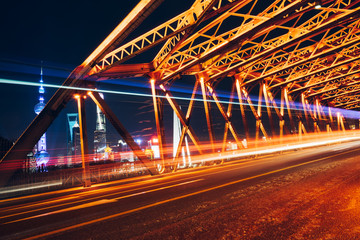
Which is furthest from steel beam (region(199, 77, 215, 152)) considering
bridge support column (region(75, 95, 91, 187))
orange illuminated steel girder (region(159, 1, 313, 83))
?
bridge support column (region(75, 95, 91, 187))

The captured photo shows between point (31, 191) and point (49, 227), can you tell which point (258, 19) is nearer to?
point (49, 227)

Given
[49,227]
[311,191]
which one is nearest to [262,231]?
[311,191]

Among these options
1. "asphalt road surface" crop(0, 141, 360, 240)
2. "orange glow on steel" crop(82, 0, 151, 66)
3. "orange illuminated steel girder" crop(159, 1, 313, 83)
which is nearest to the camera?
"asphalt road surface" crop(0, 141, 360, 240)

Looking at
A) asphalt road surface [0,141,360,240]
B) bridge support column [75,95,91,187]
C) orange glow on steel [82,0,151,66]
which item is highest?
orange glow on steel [82,0,151,66]

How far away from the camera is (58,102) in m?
11.3

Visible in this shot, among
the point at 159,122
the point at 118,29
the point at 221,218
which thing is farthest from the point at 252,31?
the point at 221,218

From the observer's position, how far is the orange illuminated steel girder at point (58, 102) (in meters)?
7.91

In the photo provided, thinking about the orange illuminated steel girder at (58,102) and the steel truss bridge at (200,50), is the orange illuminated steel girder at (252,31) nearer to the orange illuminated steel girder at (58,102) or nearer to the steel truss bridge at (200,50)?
the steel truss bridge at (200,50)

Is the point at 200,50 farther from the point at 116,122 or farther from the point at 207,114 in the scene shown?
the point at 116,122

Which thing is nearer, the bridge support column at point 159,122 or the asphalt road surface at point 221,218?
the asphalt road surface at point 221,218

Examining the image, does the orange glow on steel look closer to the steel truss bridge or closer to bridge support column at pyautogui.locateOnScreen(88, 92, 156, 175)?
the steel truss bridge

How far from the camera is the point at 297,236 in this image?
2.66m

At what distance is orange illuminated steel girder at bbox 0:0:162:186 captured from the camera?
791 cm

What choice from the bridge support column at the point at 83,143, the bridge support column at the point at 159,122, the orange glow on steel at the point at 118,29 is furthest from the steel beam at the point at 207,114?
the orange glow on steel at the point at 118,29
